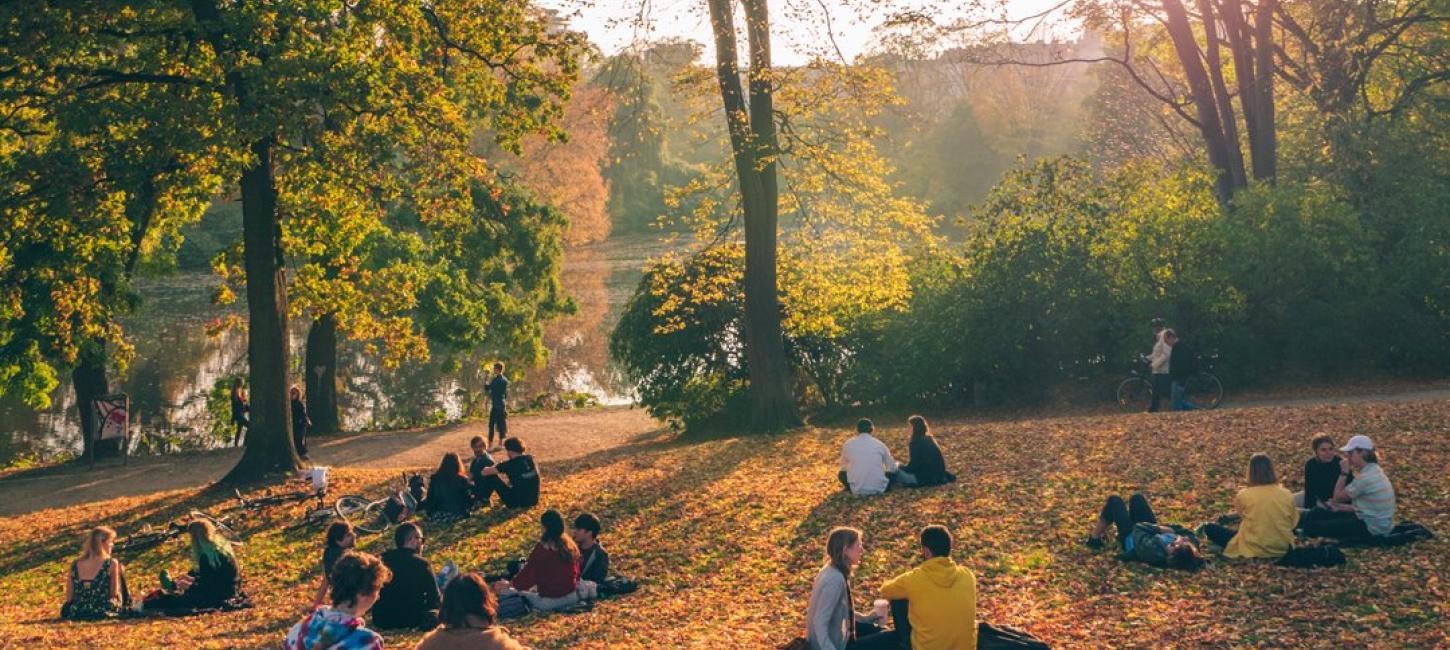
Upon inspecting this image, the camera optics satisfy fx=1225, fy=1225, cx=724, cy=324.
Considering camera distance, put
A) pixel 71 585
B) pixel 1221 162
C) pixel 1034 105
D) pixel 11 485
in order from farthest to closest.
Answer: pixel 1034 105 → pixel 1221 162 → pixel 11 485 → pixel 71 585

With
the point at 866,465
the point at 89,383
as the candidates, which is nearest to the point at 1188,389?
the point at 866,465

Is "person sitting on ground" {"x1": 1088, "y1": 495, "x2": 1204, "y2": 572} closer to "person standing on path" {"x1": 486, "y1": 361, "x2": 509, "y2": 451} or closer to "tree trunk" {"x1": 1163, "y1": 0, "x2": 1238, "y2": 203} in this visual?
"person standing on path" {"x1": 486, "y1": 361, "x2": 509, "y2": 451}

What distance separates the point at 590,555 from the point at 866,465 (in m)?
4.95

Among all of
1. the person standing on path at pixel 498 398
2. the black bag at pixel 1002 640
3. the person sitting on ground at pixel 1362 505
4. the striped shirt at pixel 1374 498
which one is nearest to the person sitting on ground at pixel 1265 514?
the person sitting on ground at pixel 1362 505

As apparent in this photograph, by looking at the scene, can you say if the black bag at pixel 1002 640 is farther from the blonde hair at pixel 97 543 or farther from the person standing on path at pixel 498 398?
the person standing on path at pixel 498 398

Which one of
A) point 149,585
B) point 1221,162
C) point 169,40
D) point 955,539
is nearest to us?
point 955,539

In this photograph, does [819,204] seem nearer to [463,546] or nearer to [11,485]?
[463,546]

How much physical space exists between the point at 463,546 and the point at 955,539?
6166 mm

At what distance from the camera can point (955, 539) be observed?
14000 millimetres

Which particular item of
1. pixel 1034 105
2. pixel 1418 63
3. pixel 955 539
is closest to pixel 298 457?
pixel 955 539

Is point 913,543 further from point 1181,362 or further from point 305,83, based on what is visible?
point 1181,362

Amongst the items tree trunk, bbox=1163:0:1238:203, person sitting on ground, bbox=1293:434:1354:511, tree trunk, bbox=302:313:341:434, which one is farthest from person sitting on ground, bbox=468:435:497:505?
tree trunk, bbox=1163:0:1238:203

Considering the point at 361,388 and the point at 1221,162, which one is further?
the point at 361,388

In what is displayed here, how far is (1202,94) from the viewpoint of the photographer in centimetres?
2967
